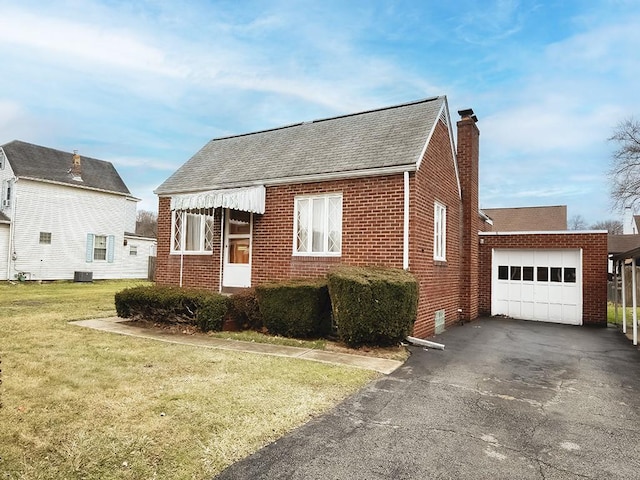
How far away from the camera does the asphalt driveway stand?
11.4 ft

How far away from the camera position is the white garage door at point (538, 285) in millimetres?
14375

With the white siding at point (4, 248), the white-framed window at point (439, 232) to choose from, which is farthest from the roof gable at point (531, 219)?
the white siding at point (4, 248)

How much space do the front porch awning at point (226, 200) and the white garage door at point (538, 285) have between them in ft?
32.5

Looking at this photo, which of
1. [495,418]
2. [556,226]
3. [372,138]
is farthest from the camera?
[556,226]

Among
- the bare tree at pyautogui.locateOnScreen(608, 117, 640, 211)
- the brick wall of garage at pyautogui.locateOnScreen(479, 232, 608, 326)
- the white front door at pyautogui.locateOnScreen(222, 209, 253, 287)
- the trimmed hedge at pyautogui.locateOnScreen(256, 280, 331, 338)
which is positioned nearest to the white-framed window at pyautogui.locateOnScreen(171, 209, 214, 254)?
the white front door at pyautogui.locateOnScreen(222, 209, 253, 287)

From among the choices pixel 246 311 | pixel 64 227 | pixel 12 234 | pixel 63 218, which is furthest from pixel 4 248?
pixel 246 311

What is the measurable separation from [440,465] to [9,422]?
13.9 feet

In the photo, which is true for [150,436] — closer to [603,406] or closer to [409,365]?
[409,365]

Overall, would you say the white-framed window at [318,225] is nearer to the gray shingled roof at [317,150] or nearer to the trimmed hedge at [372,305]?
the gray shingled roof at [317,150]

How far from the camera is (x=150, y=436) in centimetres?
383

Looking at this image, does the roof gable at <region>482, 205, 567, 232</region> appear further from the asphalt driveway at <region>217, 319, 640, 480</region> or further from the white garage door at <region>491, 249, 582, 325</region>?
the asphalt driveway at <region>217, 319, 640, 480</region>

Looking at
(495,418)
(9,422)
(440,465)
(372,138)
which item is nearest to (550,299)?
Result: (372,138)

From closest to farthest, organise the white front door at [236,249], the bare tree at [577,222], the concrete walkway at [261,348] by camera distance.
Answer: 1. the concrete walkway at [261,348]
2. the white front door at [236,249]
3. the bare tree at [577,222]

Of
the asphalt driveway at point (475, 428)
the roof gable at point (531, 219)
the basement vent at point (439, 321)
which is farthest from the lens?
the roof gable at point (531, 219)
